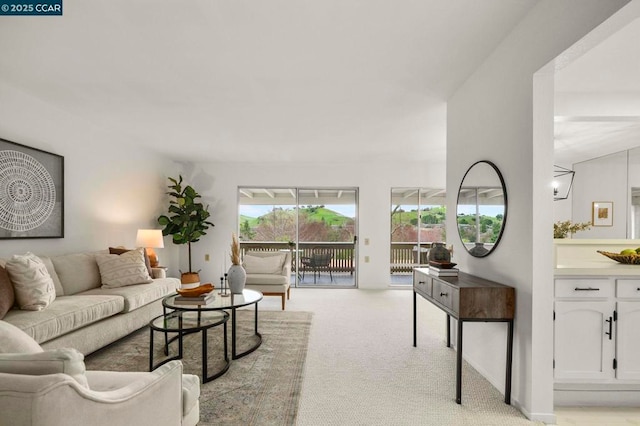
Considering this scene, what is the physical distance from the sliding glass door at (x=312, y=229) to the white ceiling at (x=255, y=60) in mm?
2531

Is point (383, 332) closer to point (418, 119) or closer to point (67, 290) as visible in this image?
point (418, 119)

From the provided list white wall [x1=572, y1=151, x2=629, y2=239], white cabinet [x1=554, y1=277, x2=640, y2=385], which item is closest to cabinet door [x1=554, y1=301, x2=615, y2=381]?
white cabinet [x1=554, y1=277, x2=640, y2=385]

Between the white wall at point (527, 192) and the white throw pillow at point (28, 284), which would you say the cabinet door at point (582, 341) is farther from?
the white throw pillow at point (28, 284)

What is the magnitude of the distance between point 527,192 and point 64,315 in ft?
11.5

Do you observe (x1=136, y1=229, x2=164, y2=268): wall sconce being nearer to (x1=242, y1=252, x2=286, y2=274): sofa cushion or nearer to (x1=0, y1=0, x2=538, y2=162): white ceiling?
(x1=242, y1=252, x2=286, y2=274): sofa cushion

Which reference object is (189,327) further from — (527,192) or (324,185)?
(324,185)

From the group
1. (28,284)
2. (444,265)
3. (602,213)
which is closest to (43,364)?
(28,284)

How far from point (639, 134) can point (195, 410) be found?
532 centimetres

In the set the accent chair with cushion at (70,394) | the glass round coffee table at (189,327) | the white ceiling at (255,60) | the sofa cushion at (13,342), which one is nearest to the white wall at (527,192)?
the white ceiling at (255,60)

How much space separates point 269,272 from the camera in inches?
217

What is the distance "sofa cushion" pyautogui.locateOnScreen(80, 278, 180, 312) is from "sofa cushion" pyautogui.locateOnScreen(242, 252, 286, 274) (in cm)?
137

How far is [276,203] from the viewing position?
7.14 m

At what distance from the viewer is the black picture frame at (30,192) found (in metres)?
3.32

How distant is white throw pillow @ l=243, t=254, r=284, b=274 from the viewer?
18.1ft
